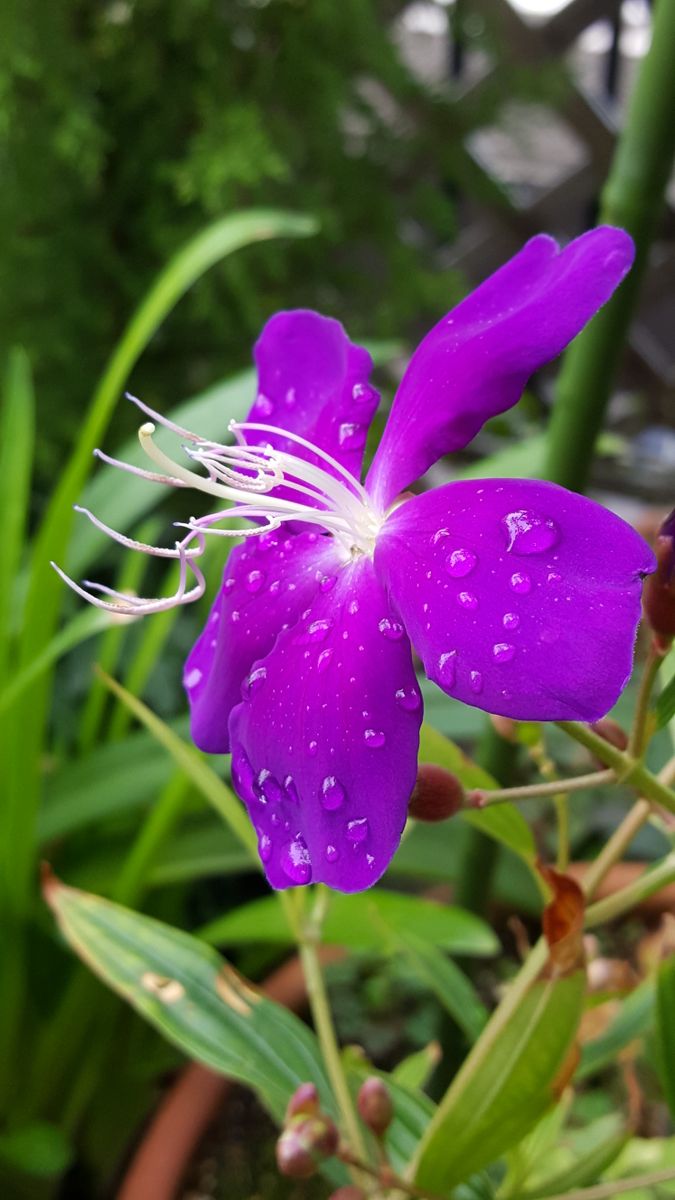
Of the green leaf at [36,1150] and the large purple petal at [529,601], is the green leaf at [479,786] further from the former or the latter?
the green leaf at [36,1150]

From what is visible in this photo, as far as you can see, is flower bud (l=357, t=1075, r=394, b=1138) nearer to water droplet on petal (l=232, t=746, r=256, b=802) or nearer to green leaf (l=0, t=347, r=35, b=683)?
water droplet on petal (l=232, t=746, r=256, b=802)

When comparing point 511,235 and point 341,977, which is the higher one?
point 511,235

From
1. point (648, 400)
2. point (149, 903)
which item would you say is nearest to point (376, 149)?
point (648, 400)

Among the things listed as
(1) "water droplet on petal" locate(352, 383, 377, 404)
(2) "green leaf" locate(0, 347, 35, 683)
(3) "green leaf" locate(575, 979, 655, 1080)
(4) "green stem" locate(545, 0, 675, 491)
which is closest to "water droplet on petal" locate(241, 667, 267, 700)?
(1) "water droplet on petal" locate(352, 383, 377, 404)

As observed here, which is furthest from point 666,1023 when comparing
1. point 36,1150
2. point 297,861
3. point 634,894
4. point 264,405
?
point 36,1150

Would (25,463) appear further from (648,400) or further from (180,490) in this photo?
(648,400)
